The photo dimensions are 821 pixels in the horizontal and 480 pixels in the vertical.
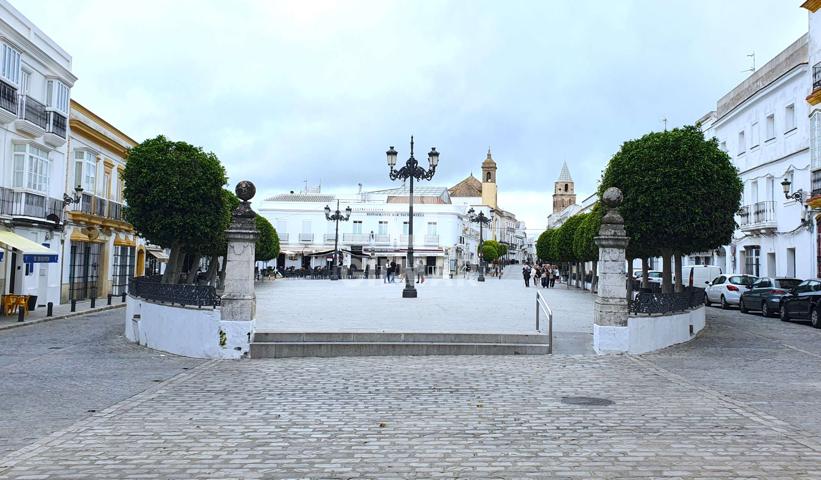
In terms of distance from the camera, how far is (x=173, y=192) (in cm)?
1862

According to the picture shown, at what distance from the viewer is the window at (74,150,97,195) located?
27.8 meters

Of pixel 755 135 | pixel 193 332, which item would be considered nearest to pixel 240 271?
pixel 193 332

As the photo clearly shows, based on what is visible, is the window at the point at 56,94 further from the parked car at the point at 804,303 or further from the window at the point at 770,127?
the window at the point at 770,127

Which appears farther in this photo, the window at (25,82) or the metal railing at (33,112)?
the window at (25,82)

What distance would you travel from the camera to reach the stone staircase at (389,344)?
12352mm

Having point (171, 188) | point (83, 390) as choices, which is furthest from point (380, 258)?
point (83, 390)

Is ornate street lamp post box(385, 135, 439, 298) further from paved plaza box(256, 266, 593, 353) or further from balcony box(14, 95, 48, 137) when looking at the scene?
balcony box(14, 95, 48, 137)

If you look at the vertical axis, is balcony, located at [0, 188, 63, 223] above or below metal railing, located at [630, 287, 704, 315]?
above

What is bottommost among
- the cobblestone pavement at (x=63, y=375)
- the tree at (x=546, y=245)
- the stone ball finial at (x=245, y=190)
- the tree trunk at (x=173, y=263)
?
the cobblestone pavement at (x=63, y=375)

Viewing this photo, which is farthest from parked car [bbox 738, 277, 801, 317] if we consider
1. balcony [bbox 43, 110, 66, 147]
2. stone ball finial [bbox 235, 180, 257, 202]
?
balcony [bbox 43, 110, 66, 147]

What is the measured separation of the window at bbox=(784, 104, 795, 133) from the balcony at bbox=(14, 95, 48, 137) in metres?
30.3

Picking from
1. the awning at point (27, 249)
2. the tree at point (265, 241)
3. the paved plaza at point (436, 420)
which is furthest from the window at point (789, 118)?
the tree at point (265, 241)

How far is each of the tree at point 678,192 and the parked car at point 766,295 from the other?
235 inches

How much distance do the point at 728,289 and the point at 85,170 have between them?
26.9m
